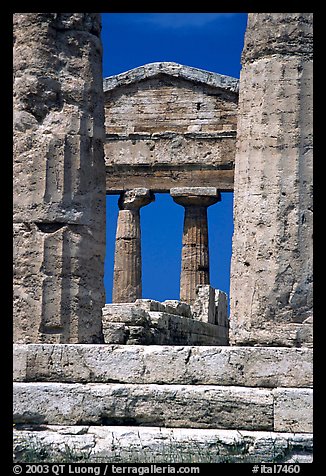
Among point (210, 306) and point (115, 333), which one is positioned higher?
point (210, 306)

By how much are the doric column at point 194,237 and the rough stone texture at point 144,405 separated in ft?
51.7

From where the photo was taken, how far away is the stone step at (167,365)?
446 inches

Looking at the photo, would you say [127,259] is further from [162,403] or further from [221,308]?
[162,403]

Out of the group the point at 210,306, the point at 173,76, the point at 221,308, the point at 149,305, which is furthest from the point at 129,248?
the point at 149,305

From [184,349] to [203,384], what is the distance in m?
0.43

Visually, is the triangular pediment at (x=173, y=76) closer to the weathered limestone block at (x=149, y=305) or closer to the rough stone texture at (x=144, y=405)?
the weathered limestone block at (x=149, y=305)

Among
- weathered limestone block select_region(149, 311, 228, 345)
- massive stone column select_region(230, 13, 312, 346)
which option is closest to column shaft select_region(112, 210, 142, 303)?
weathered limestone block select_region(149, 311, 228, 345)

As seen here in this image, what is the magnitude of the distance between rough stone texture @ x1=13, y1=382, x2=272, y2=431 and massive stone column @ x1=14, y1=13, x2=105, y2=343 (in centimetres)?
99

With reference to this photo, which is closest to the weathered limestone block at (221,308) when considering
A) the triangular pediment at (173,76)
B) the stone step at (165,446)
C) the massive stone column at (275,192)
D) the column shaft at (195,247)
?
the column shaft at (195,247)

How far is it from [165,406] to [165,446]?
69 cm

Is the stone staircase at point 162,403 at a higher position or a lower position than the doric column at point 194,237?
lower

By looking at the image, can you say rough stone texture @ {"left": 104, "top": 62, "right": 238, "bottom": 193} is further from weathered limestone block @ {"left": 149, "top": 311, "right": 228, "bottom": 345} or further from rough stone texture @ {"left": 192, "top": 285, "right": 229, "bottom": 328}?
weathered limestone block @ {"left": 149, "top": 311, "right": 228, "bottom": 345}

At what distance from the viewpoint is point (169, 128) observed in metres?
28.2
